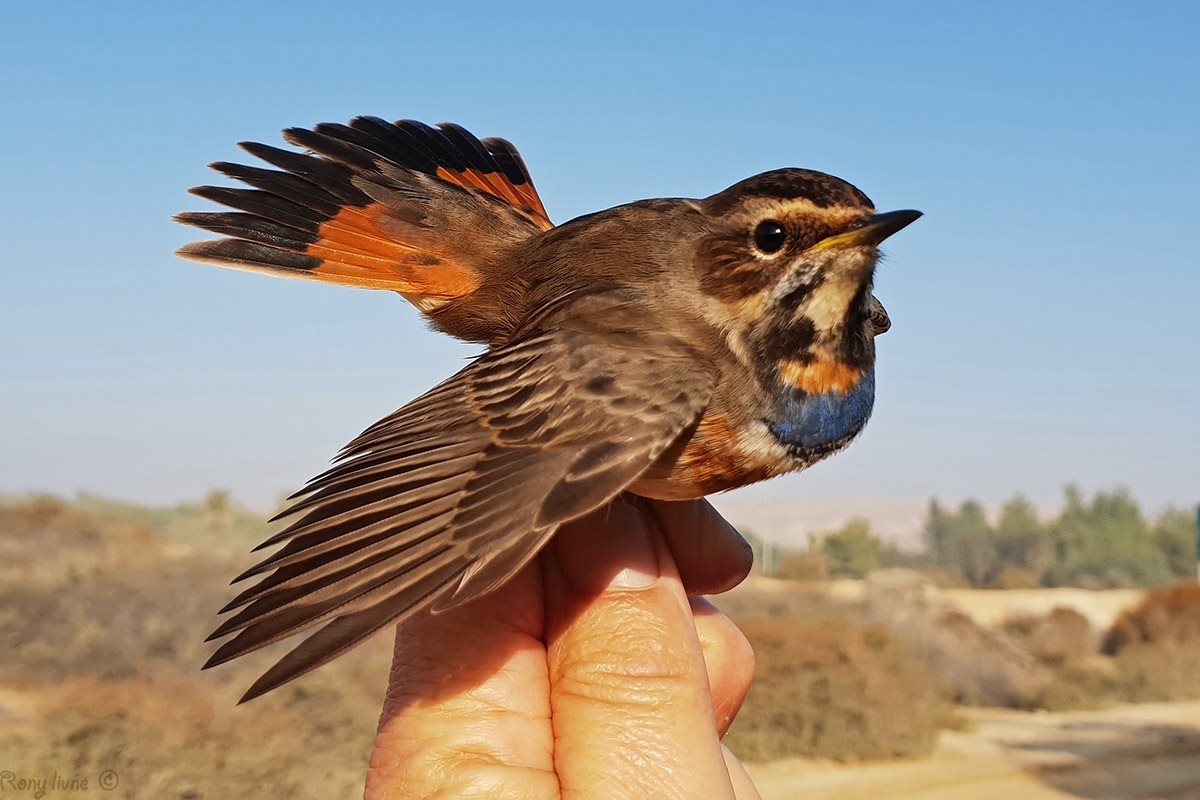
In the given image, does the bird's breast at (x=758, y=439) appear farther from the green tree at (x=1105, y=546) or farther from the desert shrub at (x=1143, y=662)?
the green tree at (x=1105, y=546)

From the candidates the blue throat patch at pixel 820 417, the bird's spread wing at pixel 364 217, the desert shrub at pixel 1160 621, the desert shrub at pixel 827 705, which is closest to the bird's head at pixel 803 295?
the blue throat patch at pixel 820 417

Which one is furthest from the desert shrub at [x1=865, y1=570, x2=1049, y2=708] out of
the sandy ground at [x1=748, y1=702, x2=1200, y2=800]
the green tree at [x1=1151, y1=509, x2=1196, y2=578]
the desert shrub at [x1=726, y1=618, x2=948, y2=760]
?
the green tree at [x1=1151, y1=509, x2=1196, y2=578]

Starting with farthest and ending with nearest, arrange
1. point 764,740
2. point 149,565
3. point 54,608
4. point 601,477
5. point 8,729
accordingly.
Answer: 1. point 149,565
2. point 764,740
3. point 54,608
4. point 8,729
5. point 601,477

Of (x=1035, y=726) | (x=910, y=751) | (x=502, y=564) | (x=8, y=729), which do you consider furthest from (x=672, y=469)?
(x=1035, y=726)

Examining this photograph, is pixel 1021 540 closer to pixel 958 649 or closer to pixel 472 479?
pixel 958 649

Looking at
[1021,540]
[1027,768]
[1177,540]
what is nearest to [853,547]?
[1021,540]

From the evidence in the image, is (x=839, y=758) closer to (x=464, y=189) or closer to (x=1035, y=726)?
(x=1035, y=726)
